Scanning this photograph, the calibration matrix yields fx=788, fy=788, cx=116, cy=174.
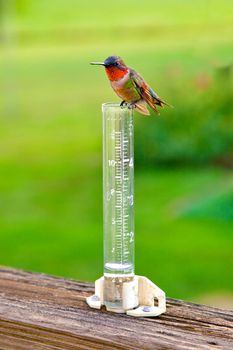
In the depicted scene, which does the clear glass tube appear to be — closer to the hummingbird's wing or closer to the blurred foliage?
the hummingbird's wing

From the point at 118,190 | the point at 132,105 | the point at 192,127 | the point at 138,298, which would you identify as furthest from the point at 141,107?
the point at 192,127

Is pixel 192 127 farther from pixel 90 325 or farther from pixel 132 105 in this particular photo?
pixel 90 325

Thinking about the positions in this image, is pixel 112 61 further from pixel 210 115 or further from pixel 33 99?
pixel 33 99

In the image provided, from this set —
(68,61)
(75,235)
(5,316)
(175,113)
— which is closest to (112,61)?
(5,316)

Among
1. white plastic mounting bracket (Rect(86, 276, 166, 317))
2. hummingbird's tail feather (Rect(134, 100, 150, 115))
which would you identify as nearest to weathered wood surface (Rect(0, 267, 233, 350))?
white plastic mounting bracket (Rect(86, 276, 166, 317))

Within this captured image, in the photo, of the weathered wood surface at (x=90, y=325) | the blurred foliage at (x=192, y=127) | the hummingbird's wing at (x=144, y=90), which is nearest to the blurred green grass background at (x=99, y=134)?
the blurred foliage at (x=192, y=127)

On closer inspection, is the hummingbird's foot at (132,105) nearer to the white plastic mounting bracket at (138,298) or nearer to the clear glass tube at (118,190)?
→ the clear glass tube at (118,190)
